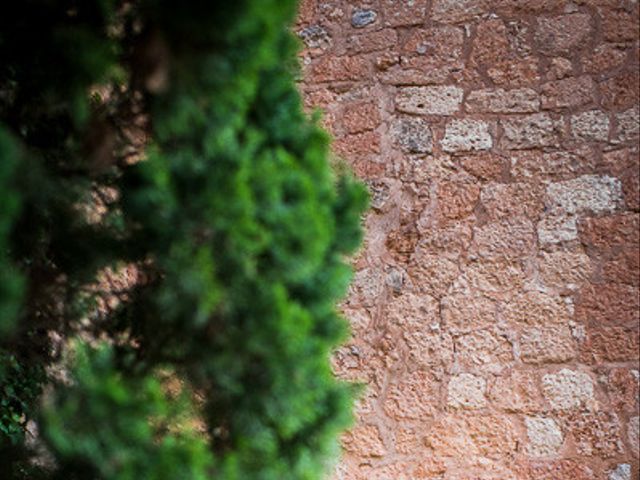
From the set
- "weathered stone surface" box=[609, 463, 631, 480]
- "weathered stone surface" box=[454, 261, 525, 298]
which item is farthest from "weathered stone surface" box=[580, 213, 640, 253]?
"weathered stone surface" box=[609, 463, 631, 480]

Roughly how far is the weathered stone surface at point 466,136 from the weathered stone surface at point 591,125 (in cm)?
33

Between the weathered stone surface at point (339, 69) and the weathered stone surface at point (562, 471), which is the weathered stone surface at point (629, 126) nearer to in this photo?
the weathered stone surface at point (339, 69)

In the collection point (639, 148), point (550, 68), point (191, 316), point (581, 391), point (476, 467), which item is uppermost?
point (550, 68)

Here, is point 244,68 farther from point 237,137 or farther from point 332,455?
point 332,455

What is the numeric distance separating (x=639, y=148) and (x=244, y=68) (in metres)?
2.04

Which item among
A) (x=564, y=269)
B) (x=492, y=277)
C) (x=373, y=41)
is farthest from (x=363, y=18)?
(x=564, y=269)

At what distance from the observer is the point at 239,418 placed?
186 centimetres

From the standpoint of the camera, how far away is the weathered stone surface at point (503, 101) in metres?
3.43

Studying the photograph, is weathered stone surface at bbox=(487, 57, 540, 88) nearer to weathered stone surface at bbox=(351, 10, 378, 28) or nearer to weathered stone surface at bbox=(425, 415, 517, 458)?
weathered stone surface at bbox=(351, 10, 378, 28)

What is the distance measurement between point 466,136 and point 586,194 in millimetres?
521

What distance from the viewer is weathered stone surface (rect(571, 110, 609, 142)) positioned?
3.34 metres

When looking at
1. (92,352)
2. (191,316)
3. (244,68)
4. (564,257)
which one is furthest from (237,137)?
(564,257)

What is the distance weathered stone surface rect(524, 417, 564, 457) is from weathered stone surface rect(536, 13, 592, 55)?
4.74 ft

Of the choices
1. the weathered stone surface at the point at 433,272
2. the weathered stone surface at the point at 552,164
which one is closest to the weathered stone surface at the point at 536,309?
the weathered stone surface at the point at 433,272
